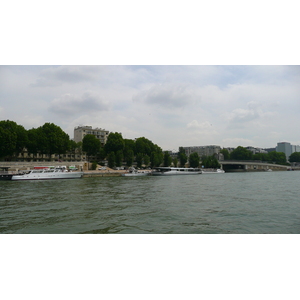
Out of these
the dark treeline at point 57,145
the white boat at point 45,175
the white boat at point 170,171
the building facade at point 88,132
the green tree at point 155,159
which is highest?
the building facade at point 88,132

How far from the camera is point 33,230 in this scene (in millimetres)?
5500

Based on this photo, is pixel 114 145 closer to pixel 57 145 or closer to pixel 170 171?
pixel 57 145

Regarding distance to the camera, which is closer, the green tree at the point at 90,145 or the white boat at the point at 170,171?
the white boat at the point at 170,171

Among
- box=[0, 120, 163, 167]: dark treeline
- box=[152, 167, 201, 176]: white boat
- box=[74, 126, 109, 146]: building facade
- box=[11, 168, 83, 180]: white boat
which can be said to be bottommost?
box=[152, 167, 201, 176]: white boat

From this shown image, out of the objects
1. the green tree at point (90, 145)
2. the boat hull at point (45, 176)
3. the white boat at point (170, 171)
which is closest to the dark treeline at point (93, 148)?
the green tree at point (90, 145)

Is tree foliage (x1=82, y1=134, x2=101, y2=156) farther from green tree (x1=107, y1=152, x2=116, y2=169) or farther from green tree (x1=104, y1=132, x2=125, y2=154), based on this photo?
green tree (x1=107, y1=152, x2=116, y2=169)

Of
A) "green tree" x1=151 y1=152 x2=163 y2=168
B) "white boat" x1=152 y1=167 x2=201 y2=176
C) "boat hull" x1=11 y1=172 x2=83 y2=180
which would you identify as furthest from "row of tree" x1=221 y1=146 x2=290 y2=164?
"boat hull" x1=11 y1=172 x2=83 y2=180

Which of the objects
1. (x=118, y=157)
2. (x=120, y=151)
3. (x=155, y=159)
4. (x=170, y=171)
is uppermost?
(x=120, y=151)

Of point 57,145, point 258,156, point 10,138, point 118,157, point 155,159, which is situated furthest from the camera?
point 258,156

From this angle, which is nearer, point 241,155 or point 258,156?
point 258,156

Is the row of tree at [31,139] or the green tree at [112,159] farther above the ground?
the row of tree at [31,139]

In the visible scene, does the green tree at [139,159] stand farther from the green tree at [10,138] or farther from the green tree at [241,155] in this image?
the green tree at [241,155]

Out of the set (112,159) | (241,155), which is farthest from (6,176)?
(241,155)

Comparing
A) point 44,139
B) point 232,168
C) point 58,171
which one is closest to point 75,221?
point 58,171
